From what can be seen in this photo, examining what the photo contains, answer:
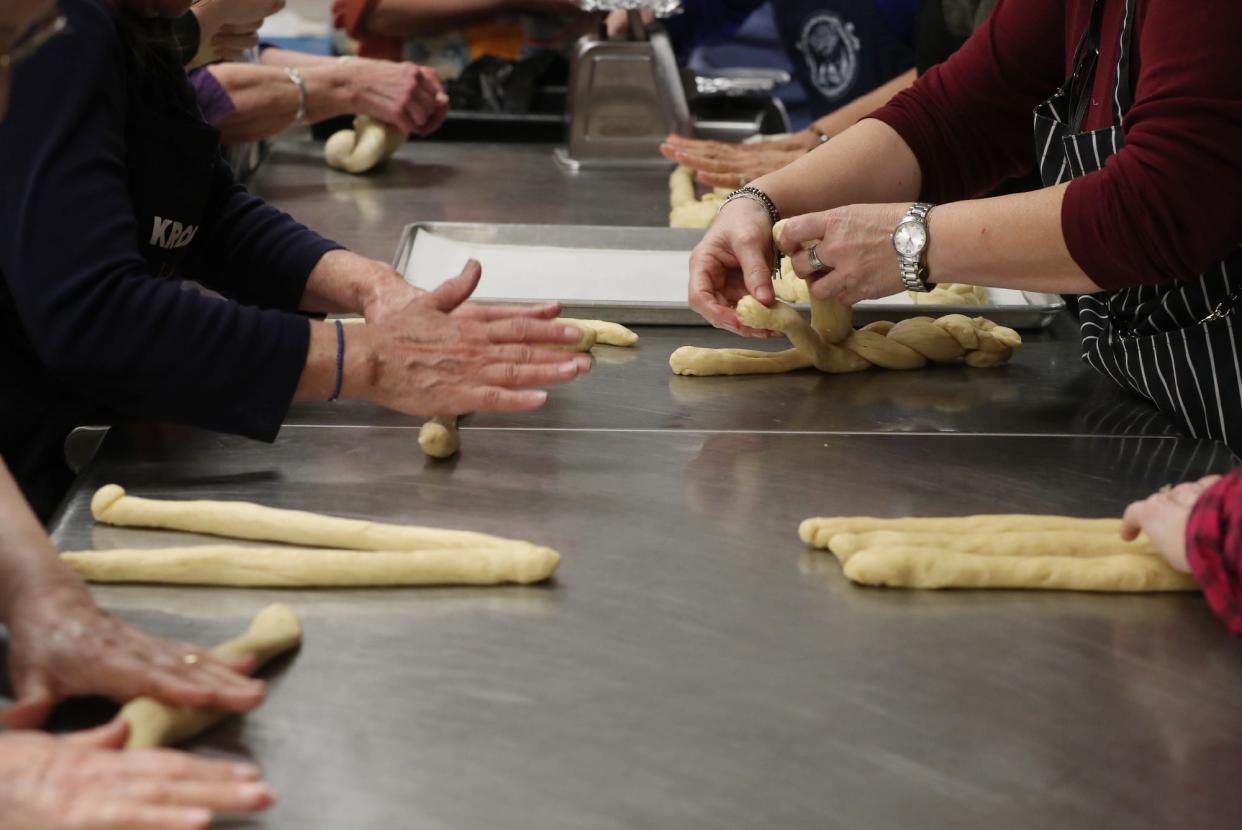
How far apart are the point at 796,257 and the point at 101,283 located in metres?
0.88

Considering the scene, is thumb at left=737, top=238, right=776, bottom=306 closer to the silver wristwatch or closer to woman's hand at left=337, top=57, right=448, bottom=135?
the silver wristwatch

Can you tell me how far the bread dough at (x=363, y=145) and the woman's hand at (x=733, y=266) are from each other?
4.62 feet

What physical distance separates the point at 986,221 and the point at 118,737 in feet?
3.71

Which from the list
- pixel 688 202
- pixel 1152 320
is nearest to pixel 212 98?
pixel 688 202

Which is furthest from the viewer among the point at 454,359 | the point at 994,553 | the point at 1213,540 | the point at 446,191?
the point at 446,191

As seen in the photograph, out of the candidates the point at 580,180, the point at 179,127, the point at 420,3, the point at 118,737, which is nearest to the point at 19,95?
the point at 179,127

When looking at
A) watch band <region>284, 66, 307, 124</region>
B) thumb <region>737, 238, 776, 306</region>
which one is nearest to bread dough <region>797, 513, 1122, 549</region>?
thumb <region>737, 238, 776, 306</region>

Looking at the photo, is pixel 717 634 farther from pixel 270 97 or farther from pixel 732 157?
pixel 270 97

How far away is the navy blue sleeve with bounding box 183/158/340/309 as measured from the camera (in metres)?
1.89

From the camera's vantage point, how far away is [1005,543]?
1.34 m

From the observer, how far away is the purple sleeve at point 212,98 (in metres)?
2.87

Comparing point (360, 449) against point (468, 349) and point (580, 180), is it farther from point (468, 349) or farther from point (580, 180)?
point (580, 180)

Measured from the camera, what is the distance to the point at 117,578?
1270 mm

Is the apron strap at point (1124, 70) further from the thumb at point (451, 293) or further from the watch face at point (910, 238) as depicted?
the thumb at point (451, 293)
